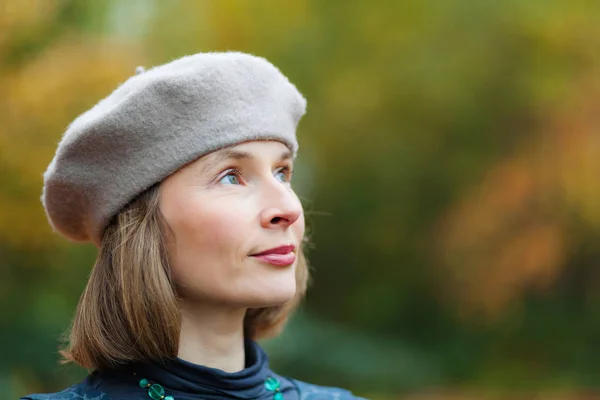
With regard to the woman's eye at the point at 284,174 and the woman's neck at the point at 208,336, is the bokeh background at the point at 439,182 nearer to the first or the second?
the woman's eye at the point at 284,174

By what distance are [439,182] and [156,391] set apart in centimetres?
934

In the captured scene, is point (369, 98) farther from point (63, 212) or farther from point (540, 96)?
point (63, 212)

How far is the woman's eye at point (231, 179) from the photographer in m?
1.98

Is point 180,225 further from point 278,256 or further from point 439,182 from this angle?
point 439,182

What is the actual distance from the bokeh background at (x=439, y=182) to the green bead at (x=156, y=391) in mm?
6332

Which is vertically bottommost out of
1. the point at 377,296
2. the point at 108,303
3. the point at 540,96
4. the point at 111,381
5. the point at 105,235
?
the point at 111,381

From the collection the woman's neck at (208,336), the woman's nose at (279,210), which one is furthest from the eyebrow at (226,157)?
the woman's neck at (208,336)

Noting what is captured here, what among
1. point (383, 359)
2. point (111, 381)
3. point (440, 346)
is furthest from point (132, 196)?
point (440, 346)

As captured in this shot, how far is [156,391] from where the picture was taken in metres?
1.95

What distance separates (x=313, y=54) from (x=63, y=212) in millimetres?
8731

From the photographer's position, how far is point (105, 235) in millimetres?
2094

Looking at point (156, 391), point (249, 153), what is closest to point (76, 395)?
point (156, 391)

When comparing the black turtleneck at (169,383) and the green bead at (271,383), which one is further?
the green bead at (271,383)

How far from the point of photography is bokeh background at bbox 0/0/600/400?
945 cm
